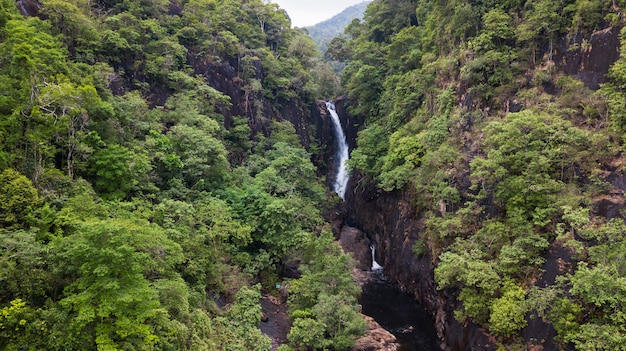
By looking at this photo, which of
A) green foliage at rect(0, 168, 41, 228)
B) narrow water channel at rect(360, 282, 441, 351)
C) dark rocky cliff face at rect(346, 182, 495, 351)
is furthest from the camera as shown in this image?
narrow water channel at rect(360, 282, 441, 351)

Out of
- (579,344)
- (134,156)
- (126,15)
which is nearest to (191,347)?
(134,156)

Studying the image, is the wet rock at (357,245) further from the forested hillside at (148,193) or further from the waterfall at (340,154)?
the waterfall at (340,154)

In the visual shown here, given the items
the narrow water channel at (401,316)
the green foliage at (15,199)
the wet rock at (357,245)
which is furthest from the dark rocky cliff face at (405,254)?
the green foliage at (15,199)

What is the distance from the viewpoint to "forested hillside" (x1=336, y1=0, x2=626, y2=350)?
494 inches

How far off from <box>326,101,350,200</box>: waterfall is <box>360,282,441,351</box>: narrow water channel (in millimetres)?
13883

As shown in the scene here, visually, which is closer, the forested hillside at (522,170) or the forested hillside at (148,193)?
the forested hillside at (148,193)

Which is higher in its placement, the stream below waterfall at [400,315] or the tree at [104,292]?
the tree at [104,292]

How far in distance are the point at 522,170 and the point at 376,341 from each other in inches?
422

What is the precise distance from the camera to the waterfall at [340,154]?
3810 centimetres

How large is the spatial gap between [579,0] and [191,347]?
916 inches

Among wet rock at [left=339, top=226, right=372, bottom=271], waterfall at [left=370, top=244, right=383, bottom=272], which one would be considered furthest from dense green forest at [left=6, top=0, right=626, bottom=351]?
waterfall at [left=370, top=244, right=383, bottom=272]

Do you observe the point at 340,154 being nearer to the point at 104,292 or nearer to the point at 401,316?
the point at 401,316

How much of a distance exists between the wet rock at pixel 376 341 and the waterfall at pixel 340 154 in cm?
1904

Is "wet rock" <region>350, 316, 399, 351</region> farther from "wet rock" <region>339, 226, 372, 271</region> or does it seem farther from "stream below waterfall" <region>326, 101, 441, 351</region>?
"wet rock" <region>339, 226, 372, 271</region>
